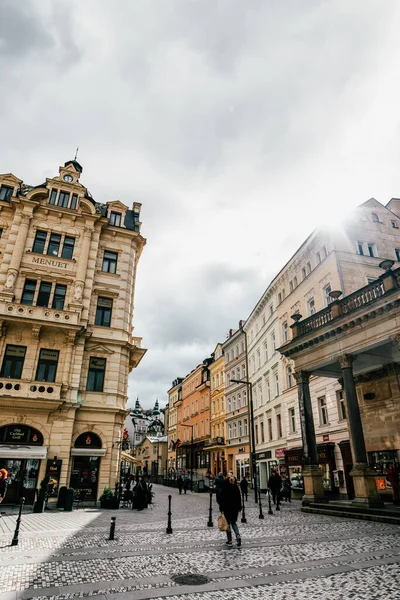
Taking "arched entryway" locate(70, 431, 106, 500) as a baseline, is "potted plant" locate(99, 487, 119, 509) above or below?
below

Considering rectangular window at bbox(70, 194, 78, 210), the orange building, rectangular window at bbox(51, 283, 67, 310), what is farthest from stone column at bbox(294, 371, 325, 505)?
the orange building

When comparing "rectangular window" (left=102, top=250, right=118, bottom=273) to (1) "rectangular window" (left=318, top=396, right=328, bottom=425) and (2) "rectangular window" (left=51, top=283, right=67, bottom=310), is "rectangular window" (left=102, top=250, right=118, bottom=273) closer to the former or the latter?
(2) "rectangular window" (left=51, top=283, right=67, bottom=310)

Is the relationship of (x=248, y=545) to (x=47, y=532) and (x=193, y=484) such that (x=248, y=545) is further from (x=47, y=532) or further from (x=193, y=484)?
(x=193, y=484)

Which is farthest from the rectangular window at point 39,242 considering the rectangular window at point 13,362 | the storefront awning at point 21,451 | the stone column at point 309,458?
the stone column at point 309,458

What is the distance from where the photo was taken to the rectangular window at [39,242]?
84.6 feet

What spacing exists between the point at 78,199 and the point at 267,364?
70.7ft

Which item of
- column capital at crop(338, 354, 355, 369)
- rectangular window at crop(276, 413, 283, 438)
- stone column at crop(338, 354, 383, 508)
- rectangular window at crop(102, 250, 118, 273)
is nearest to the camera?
stone column at crop(338, 354, 383, 508)

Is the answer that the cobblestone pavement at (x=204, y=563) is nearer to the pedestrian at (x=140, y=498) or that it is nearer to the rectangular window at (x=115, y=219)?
the pedestrian at (x=140, y=498)

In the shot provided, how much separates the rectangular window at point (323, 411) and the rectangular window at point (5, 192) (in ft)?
85.0

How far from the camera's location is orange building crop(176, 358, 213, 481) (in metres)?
51.2

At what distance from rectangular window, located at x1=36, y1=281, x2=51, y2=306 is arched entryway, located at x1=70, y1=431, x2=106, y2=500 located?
29.3ft

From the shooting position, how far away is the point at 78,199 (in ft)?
91.4

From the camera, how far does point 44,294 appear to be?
24.7 metres

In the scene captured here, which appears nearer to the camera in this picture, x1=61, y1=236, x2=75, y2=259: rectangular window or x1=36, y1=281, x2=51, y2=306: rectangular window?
x1=36, y1=281, x2=51, y2=306: rectangular window
